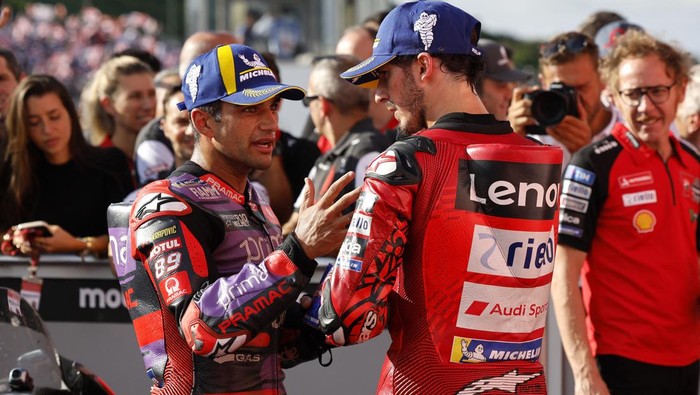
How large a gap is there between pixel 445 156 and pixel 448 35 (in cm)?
36

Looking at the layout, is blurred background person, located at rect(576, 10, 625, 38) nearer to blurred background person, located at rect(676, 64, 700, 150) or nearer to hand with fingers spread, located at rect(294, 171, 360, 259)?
blurred background person, located at rect(676, 64, 700, 150)

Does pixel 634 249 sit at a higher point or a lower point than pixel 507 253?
lower

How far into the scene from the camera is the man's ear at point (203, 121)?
3354mm

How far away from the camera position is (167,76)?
6586 mm

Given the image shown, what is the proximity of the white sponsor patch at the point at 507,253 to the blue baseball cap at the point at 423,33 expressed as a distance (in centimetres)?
53

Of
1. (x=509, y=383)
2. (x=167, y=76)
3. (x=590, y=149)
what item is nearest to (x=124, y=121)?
(x=167, y=76)

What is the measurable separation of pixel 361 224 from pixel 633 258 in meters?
1.99

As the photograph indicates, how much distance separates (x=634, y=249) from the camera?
446 cm

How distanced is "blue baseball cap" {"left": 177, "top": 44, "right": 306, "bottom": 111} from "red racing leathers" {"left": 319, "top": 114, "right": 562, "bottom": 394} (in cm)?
54

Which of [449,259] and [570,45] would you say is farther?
[570,45]

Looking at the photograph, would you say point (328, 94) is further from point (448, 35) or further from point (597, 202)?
point (448, 35)

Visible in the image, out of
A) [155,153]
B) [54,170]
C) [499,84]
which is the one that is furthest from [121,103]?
[499,84]

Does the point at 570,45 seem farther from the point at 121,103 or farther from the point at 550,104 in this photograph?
the point at 121,103

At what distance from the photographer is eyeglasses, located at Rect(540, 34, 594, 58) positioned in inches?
224
